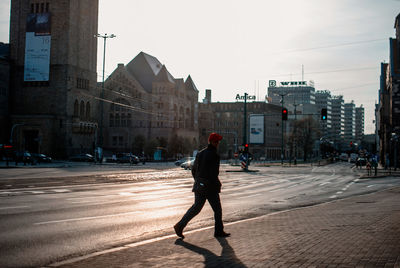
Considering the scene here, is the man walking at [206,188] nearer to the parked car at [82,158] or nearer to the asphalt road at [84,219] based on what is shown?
the asphalt road at [84,219]

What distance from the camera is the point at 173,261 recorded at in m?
6.13

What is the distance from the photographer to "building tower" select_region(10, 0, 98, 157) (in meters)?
70.6

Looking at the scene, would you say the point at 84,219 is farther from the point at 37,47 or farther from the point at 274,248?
the point at 37,47

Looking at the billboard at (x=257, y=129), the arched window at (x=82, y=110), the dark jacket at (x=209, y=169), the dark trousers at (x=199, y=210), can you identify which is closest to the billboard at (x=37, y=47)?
the arched window at (x=82, y=110)

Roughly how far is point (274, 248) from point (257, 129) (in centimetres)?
12362

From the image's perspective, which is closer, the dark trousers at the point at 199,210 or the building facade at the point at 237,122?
the dark trousers at the point at 199,210

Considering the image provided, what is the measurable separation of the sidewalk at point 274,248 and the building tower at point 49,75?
6413 cm

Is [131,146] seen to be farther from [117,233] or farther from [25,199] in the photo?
[117,233]

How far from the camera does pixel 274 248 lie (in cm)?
690

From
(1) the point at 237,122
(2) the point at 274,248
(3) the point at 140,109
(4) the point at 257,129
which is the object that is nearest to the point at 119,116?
(3) the point at 140,109

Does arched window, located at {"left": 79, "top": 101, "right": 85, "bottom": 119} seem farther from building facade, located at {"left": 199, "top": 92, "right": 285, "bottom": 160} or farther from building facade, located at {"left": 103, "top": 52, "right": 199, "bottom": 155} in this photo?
building facade, located at {"left": 199, "top": 92, "right": 285, "bottom": 160}

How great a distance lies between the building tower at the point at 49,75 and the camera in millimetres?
70625

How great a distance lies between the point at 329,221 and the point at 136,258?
540 cm

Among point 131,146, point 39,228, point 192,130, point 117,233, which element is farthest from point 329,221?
point 192,130
